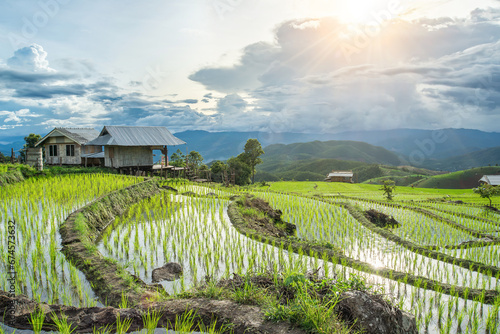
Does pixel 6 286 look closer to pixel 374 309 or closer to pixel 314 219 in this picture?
pixel 374 309

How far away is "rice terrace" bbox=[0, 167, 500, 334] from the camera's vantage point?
3.54m

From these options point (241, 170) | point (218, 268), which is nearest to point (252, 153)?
point (241, 170)

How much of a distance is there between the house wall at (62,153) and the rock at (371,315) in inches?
1211

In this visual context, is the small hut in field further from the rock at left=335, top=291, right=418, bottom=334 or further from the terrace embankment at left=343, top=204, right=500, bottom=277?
the rock at left=335, top=291, right=418, bottom=334

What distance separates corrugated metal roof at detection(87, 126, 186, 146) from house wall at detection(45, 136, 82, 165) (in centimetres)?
511

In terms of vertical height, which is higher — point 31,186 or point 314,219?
point 31,186

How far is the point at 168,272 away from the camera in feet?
17.9

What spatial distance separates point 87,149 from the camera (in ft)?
95.3

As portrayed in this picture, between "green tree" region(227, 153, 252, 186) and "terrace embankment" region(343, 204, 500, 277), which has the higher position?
"green tree" region(227, 153, 252, 186)

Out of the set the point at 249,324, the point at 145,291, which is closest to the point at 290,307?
the point at 249,324

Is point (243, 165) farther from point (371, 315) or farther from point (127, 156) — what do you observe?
point (371, 315)

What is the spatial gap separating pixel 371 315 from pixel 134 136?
2498cm

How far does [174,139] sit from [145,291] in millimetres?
24383

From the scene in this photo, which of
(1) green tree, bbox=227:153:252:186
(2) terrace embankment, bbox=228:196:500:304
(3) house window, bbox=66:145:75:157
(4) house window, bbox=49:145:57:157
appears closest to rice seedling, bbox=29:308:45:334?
(2) terrace embankment, bbox=228:196:500:304
